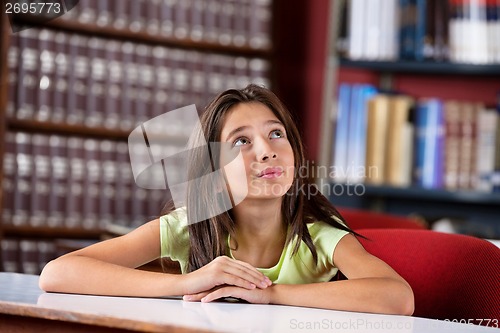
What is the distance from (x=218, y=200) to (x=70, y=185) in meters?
2.08

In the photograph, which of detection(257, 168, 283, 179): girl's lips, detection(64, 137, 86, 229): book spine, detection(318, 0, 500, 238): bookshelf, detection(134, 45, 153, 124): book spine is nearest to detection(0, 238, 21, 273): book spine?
detection(64, 137, 86, 229): book spine

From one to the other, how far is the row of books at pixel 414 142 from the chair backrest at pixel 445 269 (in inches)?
70.9

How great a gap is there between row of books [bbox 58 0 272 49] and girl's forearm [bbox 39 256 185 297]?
2.34 metres

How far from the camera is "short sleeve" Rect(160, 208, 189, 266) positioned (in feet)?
5.58

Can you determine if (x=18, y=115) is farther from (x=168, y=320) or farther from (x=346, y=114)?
(x=168, y=320)

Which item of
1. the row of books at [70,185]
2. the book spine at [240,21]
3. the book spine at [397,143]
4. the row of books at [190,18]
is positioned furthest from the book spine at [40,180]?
the book spine at [397,143]

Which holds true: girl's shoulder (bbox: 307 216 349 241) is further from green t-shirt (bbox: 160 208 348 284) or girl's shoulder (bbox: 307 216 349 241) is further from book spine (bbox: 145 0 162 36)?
book spine (bbox: 145 0 162 36)

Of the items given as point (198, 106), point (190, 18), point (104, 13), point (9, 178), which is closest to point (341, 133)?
point (198, 106)

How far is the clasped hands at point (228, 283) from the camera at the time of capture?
1.37 metres

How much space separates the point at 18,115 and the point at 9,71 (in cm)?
18

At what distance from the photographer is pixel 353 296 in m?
1.37

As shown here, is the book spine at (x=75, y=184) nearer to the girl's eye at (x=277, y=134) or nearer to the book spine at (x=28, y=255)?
the book spine at (x=28, y=255)

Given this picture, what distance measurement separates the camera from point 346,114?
141 inches

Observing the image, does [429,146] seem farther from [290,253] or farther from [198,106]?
[290,253]
